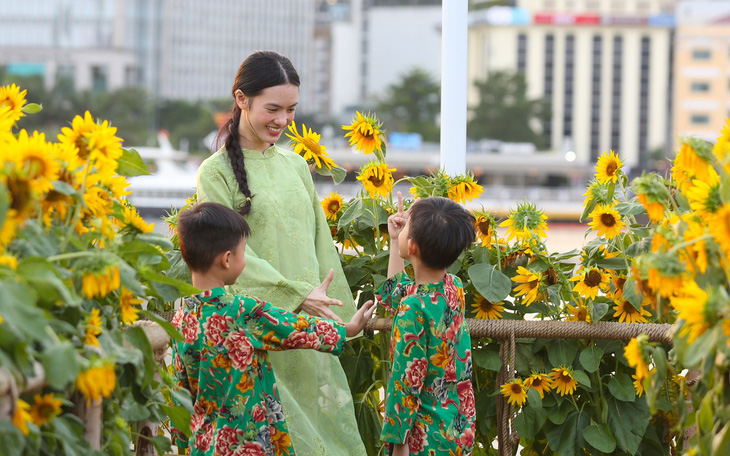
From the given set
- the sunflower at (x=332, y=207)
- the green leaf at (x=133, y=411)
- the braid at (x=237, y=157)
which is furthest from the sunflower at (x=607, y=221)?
the green leaf at (x=133, y=411)

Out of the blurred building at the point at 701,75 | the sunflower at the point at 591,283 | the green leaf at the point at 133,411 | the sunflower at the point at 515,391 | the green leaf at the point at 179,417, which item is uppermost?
the blurred building at the point at 701,75

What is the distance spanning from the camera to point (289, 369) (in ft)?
5.52

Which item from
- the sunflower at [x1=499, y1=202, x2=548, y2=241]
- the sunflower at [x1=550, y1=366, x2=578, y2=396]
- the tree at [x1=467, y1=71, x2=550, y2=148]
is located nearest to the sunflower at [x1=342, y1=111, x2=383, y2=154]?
the sunflower at [x1=499, y1=202, x2=548, y2=241]

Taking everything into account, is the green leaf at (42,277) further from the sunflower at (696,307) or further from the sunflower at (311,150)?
the sunflower at (311,150)

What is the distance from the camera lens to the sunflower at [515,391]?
1.71m

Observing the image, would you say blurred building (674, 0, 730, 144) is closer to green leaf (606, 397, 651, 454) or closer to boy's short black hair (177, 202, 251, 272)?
green leaf (606, 397, 651, 454)

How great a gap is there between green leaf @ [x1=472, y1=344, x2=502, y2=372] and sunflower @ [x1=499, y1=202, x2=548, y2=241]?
21cm

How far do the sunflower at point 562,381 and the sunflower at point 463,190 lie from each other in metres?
0.34

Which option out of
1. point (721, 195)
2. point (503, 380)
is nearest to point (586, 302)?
point (503, 380)

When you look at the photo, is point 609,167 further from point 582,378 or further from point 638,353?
point 638,353

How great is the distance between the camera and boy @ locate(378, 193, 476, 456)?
144 cm

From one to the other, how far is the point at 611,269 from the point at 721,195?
74cm

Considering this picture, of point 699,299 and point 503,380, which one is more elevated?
point 699,299

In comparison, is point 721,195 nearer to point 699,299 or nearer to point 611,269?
point 699,299
